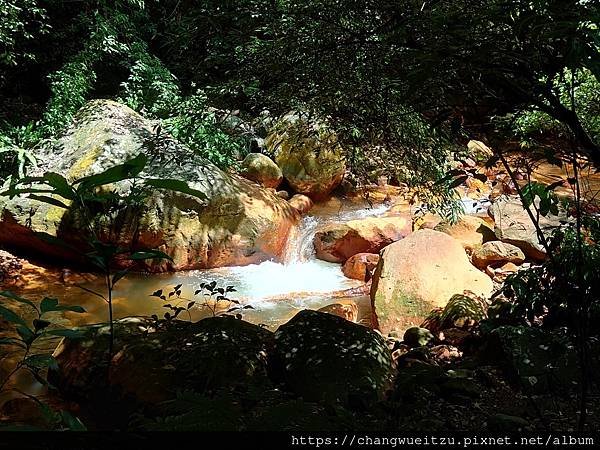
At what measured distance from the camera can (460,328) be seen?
418 cm

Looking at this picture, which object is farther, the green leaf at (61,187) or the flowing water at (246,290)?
the flowing water at (246,290)

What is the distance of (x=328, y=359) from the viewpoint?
9.50ft

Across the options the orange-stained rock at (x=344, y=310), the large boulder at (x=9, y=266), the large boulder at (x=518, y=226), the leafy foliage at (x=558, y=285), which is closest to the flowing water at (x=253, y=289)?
the orange-stained rock at (x=344, y=310)

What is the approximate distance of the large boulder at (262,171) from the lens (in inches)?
342

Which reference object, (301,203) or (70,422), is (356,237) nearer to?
(301,203)

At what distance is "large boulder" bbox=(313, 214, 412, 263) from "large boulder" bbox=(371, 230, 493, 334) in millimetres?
1486

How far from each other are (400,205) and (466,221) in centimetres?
146

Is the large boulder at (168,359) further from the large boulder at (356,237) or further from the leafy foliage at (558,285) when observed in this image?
the large boulder at (356,237)

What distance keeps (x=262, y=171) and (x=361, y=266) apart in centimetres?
303

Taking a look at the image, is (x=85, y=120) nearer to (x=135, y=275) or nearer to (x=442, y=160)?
(x=135, y=275)

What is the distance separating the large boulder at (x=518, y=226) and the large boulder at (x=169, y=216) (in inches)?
122

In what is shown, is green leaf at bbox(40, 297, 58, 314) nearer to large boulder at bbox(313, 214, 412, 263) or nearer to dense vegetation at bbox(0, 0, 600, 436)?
dense vegetation at bbox(0, 0, 600, 436)

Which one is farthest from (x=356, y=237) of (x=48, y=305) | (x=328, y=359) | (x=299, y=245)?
(x=48, y=305)

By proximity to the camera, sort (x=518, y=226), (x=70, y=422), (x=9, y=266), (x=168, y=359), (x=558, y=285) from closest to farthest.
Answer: (x=70, y=422) < (x=558, y=285) < (x=168, y=359) < (x=9, y=266) < (x=518, y=226)
